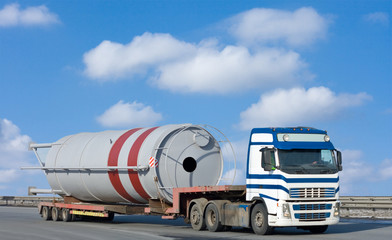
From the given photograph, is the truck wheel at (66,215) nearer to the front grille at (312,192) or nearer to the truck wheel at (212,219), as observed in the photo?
the truck wheel at (212,219)

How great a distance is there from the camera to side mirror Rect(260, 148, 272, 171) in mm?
17812

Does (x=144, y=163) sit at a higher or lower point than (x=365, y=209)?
higher

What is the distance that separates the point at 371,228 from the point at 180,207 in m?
6.96

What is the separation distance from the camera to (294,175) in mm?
17859

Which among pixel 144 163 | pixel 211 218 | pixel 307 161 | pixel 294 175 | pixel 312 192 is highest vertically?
pixel 144 163

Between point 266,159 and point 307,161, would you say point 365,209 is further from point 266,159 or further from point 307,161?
point 266,159

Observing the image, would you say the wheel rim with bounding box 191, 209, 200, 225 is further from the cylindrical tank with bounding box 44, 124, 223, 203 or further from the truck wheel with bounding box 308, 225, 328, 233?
→ the truck wheel with bounding box 308, 225, 328, 233

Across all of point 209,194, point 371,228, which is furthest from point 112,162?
point 371,228

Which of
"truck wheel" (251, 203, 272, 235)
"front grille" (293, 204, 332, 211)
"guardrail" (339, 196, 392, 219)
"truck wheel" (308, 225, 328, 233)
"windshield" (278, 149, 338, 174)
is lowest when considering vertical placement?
"truck wheel" (308, 225, 328, 233)

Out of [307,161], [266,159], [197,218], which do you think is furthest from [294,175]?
[197,218]

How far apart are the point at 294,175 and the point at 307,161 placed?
2.42 feet

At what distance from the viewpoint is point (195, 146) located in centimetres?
2308

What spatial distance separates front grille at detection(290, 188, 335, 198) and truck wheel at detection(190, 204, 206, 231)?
397 centimetres

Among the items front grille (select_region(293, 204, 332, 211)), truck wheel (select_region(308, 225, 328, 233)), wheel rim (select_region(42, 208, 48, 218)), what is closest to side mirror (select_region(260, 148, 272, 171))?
front grille (select_region(293, 204, 332, 211))
